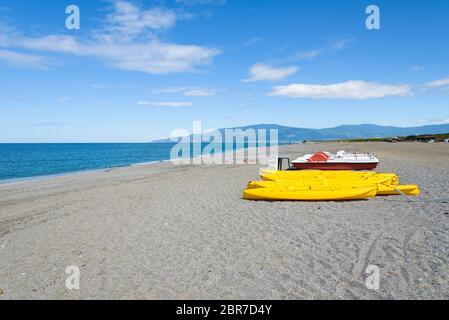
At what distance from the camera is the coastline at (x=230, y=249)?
15.1ft

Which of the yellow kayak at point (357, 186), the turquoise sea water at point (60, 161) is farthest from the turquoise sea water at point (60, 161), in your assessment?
the yellow kayak at point (357, 186)

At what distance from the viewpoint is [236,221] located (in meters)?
8.09

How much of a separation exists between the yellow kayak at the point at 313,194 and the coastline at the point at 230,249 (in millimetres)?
299

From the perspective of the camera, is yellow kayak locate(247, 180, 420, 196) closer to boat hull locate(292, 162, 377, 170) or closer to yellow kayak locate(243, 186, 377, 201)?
yellow kayak locate(243, 186, 377, 201)

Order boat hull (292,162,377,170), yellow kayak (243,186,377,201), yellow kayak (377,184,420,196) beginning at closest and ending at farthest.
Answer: yellow kayak (243,186,377,201)
yellow kayak (377,184,420,196)
boat hull (292,162,377,170)

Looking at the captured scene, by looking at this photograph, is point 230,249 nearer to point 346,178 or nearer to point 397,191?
point 397,191

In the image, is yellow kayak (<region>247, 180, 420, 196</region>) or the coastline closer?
the coastline

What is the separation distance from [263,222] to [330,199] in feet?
10.3

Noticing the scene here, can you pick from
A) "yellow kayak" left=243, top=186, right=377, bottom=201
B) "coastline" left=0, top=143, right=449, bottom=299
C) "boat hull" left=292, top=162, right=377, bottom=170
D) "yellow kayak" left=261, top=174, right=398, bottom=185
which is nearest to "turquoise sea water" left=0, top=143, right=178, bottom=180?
"boat hull" left=292, top=162, right=377, bottom=170

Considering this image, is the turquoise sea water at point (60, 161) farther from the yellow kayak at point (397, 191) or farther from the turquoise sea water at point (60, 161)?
the yellow kayak at point (397, 191)

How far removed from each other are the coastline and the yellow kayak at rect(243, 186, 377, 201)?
299 mm

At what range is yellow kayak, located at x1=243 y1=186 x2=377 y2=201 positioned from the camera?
32.9ft
